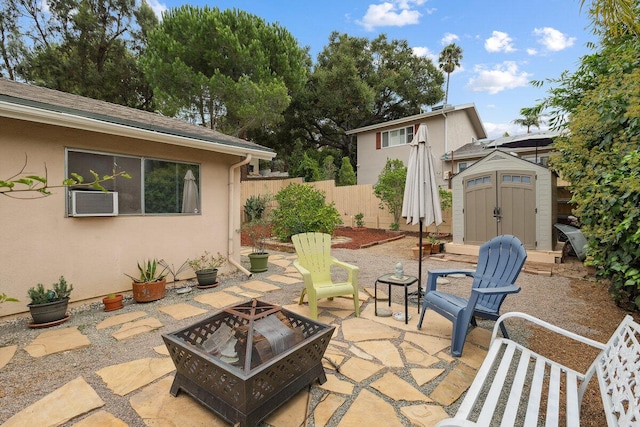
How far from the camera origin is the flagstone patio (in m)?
1.99

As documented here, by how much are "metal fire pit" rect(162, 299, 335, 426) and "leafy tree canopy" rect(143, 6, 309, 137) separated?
11.9 meters

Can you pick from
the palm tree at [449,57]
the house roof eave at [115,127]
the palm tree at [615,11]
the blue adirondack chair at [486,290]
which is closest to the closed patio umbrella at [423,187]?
the blue adirondack chair at [486,290]

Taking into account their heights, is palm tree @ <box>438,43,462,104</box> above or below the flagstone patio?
above

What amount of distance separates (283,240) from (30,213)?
672cm

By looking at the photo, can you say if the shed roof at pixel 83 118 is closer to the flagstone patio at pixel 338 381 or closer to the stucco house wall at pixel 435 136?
the flagstone patio at pixel 338 381

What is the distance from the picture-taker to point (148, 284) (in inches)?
169

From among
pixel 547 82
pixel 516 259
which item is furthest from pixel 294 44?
pixel 516 259

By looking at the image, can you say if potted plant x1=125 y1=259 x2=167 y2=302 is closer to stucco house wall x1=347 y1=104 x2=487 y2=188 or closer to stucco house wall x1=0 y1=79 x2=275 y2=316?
stucco house wall x1=0 y1=79 x2=275 y2=316

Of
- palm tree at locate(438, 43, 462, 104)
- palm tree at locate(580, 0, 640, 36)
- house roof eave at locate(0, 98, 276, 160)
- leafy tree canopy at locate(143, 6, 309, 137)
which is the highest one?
palm tree at locate(438, 43, 462, 104)

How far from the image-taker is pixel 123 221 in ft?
14.7

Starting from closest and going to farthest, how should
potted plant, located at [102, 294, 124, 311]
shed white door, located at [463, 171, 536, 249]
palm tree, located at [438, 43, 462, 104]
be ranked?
potted plant, located at [102, 294, 124, 311] → shed white door, located at [463, 171, 536, 249] → palm tree, located at [438, 43, 462, 104]

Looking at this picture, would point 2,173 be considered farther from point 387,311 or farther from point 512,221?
point 512,221


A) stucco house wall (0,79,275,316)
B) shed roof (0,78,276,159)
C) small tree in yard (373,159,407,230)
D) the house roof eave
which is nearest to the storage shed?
small tree in yard (373,159,407,230)

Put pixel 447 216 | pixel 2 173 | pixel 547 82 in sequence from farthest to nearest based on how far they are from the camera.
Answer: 1. pixel 447 216
2. pixel 547 82
3. pixel 2 173
